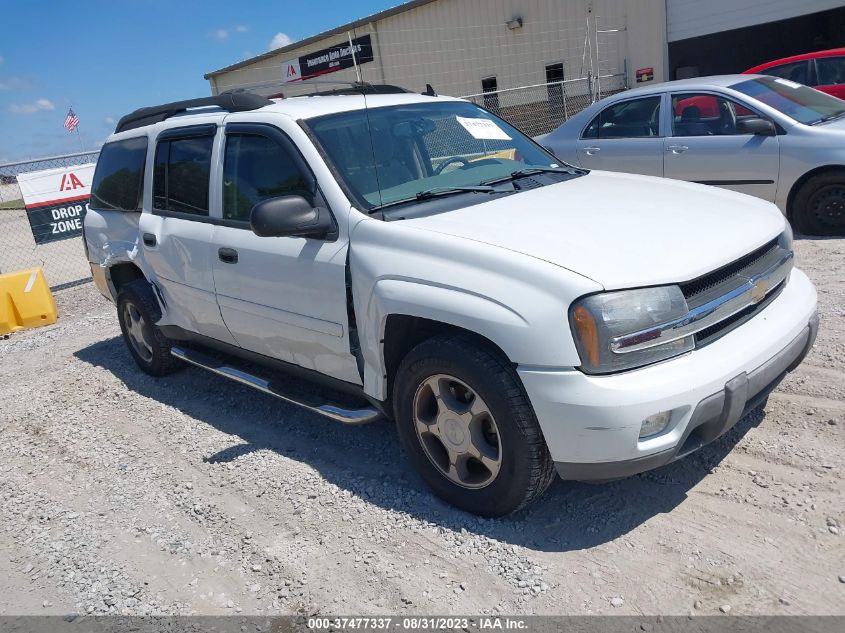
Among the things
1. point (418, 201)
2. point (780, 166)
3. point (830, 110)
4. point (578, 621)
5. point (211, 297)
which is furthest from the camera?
point (830, 110)

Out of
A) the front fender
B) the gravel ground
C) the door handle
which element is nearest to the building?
the door handle

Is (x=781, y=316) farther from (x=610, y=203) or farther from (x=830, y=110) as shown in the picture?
(x=830, y=110)

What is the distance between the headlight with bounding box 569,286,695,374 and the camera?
2.68m

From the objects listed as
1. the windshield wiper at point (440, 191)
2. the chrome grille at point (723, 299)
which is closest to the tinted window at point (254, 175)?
the windshield wiper at point (440, 191)

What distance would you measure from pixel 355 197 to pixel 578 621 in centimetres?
213

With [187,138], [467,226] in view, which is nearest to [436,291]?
[467,226]

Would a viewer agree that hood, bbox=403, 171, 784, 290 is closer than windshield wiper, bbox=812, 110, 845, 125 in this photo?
Yes

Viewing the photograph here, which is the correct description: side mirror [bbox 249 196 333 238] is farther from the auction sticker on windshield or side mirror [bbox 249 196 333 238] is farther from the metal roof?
the metal roof

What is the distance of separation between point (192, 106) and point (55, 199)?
709 centimetres

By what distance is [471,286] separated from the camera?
2.93 meters

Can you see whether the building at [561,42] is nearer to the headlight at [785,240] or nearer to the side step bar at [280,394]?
the side step bar at [280,394]

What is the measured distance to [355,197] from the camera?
3557 mm

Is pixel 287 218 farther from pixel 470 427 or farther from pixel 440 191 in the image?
pixel 470 427

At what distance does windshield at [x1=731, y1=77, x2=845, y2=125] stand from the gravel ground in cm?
317
